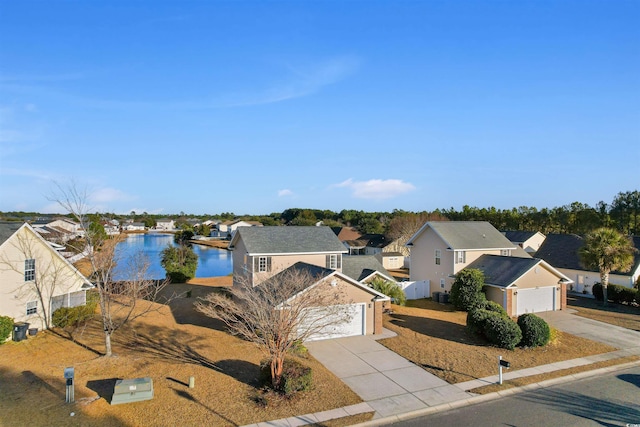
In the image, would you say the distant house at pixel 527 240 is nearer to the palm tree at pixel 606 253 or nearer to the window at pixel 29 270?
the palm tree at pixel 606 253

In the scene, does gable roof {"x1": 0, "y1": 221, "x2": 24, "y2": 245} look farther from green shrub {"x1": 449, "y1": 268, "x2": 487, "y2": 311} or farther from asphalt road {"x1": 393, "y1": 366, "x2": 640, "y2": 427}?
green shrub {"x1": 449, "y1": 268, "x2": 487, "y2": 311}

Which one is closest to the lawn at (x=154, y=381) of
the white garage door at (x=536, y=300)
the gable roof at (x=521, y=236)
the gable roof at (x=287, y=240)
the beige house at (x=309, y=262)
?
the beige house at (x=309, y=262)

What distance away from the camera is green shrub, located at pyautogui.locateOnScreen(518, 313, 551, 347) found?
20.9 meters

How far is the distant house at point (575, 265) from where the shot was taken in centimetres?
3481

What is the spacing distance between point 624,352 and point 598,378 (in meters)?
4.82

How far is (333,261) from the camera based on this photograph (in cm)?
2978

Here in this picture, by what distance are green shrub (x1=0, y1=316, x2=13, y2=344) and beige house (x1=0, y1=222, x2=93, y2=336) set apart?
3.83ft

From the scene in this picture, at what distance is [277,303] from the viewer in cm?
1742

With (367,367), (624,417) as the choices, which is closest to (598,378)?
(624,417)

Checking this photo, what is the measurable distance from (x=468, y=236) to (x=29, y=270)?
31434mm

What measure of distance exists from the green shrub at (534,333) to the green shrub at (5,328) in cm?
2597

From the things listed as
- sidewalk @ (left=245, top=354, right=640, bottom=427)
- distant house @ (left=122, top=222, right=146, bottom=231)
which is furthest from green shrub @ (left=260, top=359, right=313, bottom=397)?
distant house @ (left=122, top=222, right=146, bottom=231)

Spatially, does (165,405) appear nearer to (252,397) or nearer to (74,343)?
(252,397)

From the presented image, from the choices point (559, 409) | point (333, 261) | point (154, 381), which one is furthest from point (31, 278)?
point (559, 409)
